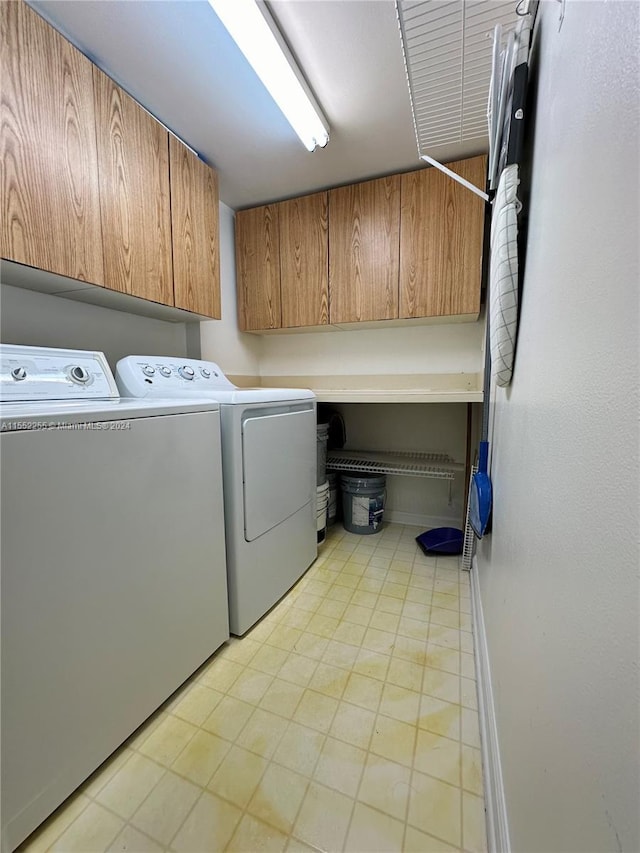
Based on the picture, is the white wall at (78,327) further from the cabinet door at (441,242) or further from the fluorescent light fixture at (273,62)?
the cabinet door at (441,242)

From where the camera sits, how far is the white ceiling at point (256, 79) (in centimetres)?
114

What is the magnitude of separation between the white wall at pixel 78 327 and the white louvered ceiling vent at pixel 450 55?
154 centimetres

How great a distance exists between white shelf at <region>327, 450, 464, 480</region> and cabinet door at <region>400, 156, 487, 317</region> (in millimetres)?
985

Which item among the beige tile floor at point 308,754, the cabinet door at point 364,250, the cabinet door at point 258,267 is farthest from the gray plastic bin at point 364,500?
the cabinet door at point 258,267

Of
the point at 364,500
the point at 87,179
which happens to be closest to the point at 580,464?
the point at 87,179

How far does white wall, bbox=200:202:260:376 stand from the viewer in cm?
231

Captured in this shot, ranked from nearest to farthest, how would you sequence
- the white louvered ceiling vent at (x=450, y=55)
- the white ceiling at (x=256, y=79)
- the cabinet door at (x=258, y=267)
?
the white louvered ceiling vent at (x=450, y=55) < the white ceiling at (x=256, y=79) < the cabinet door at (x=258, y=267)

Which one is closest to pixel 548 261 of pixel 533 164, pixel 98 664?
pixel 533 164

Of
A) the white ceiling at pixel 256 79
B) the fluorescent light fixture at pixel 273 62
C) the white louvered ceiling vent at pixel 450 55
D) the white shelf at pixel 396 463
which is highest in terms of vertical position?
the white ceiling at pixel 256 79

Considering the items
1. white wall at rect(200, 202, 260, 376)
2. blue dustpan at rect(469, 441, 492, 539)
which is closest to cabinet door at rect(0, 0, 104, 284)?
white wall at rect(200, 202, 260, 376)

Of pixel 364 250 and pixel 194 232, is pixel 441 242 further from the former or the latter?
pixel 194 232

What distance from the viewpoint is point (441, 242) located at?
1.99 meters

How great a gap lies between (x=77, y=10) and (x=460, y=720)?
2.57m

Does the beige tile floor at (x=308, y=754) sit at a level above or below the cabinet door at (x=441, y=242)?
below
